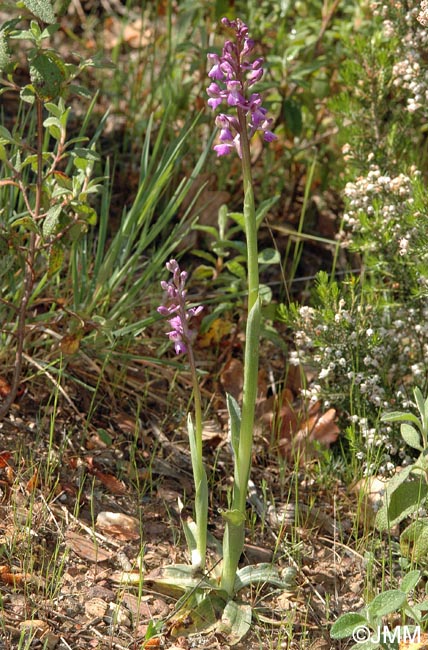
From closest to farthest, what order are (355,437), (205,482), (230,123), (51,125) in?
(230,123), (205,482), (51,125), (355,437)

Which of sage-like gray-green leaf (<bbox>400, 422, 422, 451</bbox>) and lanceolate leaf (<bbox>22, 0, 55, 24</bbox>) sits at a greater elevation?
lanceolate leaf (<bbox>22, 0, 55, 24</bbox>)

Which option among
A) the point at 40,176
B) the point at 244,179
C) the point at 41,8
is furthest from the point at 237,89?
the point at 40,176

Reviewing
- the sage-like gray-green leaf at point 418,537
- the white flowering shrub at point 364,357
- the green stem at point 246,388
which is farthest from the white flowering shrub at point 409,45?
the sage-like gray-green leaf at point 418,537

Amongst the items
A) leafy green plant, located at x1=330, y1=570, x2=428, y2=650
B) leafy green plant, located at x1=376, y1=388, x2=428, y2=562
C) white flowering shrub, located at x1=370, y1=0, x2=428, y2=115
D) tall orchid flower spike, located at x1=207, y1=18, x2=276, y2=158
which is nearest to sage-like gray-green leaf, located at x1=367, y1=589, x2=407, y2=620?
leafy green plant, located at x1=330, y1=570, x2=428, y2=650

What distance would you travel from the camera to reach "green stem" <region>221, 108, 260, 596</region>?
6.07 ft

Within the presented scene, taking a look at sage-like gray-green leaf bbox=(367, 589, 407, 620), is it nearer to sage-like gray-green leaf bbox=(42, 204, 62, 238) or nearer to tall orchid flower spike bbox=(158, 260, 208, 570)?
tall orchid flower spike bbox=(158, 260, 208, 570)

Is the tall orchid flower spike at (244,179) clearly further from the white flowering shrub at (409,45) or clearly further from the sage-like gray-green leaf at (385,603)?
the white flowering shrub at (409,45)

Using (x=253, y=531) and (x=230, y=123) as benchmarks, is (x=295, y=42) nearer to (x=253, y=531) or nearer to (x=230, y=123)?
(x=230, y=123)

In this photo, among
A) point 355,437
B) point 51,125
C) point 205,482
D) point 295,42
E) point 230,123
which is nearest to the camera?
point 230,123

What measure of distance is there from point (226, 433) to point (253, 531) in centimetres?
43

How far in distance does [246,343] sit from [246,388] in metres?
0.12

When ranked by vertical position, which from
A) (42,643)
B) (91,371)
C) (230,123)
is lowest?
(42,643)

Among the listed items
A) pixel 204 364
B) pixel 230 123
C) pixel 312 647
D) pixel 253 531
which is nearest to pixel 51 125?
pixel 230 123

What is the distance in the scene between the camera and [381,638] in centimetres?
189
